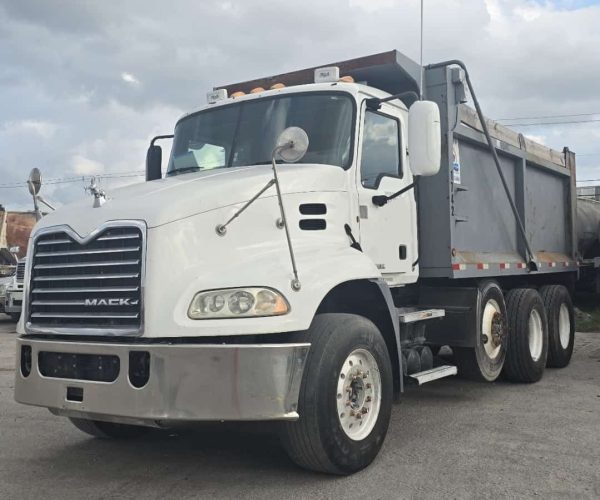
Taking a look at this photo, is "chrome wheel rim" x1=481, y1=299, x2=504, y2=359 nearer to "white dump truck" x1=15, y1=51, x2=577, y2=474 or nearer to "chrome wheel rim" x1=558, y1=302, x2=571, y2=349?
"white dump truck" x1=15, y1=51, x2=577, y2=474

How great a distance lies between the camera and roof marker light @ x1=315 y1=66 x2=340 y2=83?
5719mm

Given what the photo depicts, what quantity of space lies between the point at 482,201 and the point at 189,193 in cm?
411

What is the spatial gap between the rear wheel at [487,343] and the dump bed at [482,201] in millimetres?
281

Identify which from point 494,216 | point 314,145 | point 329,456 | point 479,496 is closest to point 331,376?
point 329,456

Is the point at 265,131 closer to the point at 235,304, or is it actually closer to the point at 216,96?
the point at 216,96

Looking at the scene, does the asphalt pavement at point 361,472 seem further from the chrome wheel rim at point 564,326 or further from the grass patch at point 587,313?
the grass patch at point 587,313

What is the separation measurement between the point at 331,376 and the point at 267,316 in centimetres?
62

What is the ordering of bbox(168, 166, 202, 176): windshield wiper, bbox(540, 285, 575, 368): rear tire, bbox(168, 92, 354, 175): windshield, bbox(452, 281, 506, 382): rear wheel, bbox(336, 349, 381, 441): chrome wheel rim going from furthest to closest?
bbox(540, 285, 575, 368): rear tire → bbox(452, 281, 506, 382): rear wheel → bbox(168, 166, 202, 176): windshield wiper → bbox(168, 92, 354, 175): windshield → bbox(336, 349, 381, 441): chrome wheel rim

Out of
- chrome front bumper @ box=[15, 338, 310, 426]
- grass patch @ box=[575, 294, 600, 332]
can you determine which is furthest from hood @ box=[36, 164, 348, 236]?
grass patch @ box=[575, 294, 600, 332]

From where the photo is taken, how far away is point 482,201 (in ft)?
24.8

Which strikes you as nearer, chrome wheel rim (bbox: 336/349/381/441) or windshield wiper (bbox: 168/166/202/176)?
chrome wheel rim (bbox: 336/349/381/441)

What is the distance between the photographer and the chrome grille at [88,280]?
13.6 ft

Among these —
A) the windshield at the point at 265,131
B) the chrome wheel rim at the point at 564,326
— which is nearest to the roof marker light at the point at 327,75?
the windshield at the point at 265,131

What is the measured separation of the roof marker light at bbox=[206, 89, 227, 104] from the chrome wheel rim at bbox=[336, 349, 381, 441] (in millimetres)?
2864
